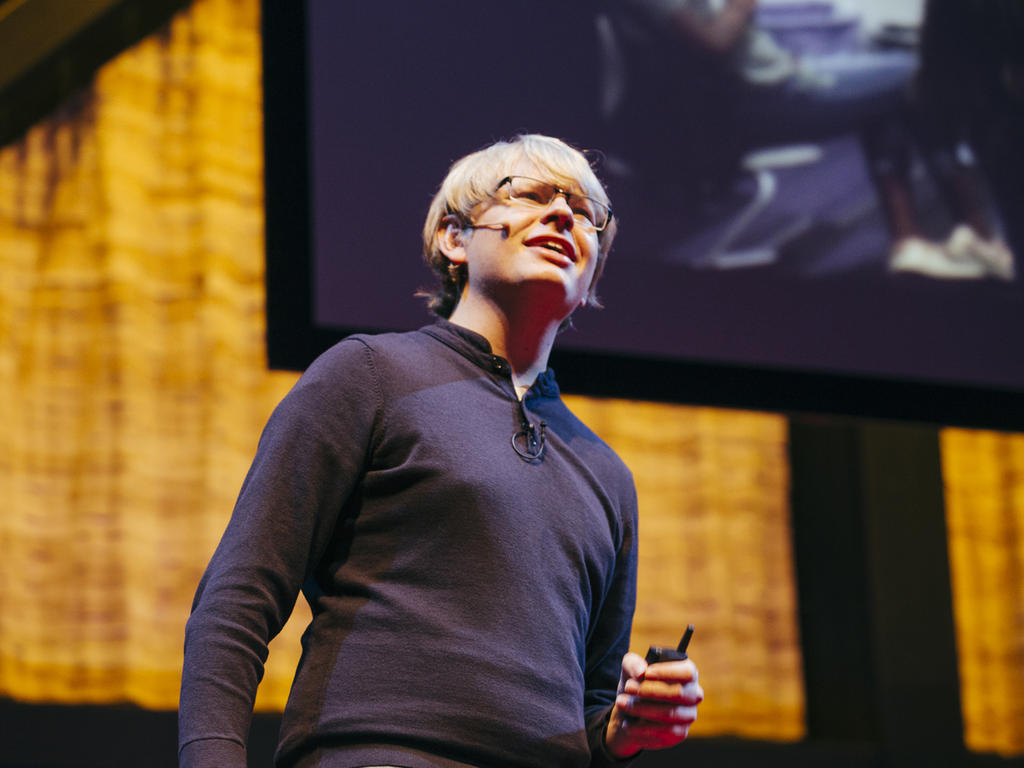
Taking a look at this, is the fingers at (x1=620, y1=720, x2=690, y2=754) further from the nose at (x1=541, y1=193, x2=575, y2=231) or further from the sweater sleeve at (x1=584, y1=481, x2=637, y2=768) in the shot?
the nose at (x1=541, y1=193, x2=575, y2=231)

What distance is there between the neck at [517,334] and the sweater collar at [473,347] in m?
0.02

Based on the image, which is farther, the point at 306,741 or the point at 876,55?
the point at 876,55

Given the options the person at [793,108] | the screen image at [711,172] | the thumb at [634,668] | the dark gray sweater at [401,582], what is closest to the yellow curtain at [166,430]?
the screen image at [711,172]

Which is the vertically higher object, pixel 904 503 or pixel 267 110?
pixel 267 110

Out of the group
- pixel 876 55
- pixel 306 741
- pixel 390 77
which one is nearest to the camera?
pixel 306 741

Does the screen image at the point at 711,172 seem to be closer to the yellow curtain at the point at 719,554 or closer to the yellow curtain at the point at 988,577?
the yellow curtain at the point at 719,554

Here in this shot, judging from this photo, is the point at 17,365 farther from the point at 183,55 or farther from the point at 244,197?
the point at 183,55

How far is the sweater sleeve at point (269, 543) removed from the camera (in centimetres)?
108

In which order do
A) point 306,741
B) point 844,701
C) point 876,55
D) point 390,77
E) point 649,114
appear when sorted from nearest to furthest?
1. point 306,741
2. point 390,77
3. point 649,114
4. point 876,55
5. point 844,701

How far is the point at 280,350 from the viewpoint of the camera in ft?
7.86

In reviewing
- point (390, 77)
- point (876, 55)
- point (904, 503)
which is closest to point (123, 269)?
point (390, 77)

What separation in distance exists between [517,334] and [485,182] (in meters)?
0.22

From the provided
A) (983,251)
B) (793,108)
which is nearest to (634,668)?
(793,108)

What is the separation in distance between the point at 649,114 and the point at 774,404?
0.72 metres
